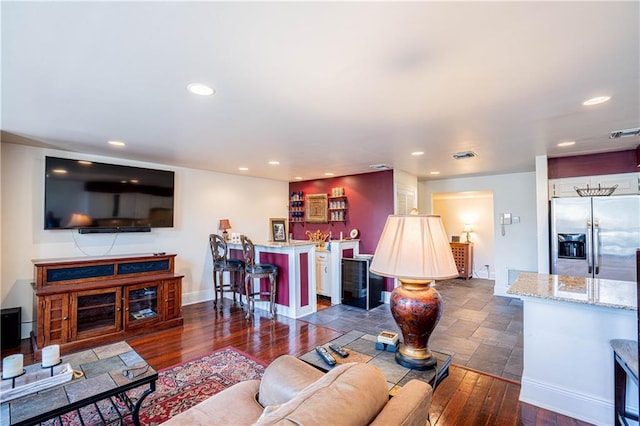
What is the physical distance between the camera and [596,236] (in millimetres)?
3559

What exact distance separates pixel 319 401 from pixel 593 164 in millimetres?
5080

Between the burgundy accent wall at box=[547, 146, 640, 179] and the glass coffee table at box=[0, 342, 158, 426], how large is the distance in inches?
212

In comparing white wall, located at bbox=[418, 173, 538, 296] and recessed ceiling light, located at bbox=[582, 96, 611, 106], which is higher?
recessed ceiling light, located at bbox=[582, 96, 611, 106]

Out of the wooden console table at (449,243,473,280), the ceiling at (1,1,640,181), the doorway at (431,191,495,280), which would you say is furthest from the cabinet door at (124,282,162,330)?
the wooden console table at (449,243,473,280)

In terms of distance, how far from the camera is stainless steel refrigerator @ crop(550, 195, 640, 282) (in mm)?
3416

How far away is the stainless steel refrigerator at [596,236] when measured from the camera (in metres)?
3.42

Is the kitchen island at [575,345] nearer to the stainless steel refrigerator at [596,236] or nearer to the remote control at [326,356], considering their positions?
the stainless steel refrigerator at [596,236]

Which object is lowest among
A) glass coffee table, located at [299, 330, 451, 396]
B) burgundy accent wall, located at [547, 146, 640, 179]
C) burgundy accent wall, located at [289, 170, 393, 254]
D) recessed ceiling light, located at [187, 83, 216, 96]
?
glass coffee table, located at [299, 330, 451, 396]

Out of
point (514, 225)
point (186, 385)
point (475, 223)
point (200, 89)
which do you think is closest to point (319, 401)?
point (200, 89)

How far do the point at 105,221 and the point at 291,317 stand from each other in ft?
9.55

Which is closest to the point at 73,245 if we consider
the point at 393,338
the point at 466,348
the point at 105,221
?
the point at 105,221

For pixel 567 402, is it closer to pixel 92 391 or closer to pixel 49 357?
pixel 92 391

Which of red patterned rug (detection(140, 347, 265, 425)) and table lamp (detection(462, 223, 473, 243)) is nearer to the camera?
red patterned rug (detection(140, 347, 265, 425))

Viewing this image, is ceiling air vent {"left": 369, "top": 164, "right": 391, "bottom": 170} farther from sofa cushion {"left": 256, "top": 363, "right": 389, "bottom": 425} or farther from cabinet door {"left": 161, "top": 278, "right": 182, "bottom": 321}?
sofa cushion {"left": 256, "top": 363, "right": 389, "bottom": 425}
